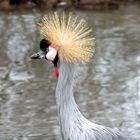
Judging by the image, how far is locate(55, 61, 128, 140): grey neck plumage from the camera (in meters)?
3.00

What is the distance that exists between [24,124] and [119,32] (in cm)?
349

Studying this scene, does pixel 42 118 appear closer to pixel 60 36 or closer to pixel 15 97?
pixel 15 97

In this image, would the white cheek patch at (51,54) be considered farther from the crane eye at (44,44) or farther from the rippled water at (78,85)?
the rippled water at (78,85)

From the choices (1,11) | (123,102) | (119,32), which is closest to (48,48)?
(123,102)

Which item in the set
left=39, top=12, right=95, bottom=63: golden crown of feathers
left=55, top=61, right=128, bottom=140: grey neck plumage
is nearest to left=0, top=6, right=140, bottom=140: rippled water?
left=55, top=61, right=128, bottom=140: grey neck plumage

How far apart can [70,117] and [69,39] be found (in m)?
0.38

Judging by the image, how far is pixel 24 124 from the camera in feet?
15.2

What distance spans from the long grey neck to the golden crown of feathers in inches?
2.3

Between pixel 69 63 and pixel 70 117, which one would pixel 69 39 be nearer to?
pixel 69 63

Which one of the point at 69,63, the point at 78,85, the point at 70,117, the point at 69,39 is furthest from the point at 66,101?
the point at 78,85

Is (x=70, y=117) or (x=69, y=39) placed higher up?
(x=69, y=39)

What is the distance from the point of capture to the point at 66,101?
303 cm

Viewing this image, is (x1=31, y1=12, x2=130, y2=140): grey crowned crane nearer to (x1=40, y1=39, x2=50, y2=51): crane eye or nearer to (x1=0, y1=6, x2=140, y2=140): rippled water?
(x1=40, y1=39, x2=50, y2=51): crane eye

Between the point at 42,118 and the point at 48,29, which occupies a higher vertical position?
the point at 48,29
